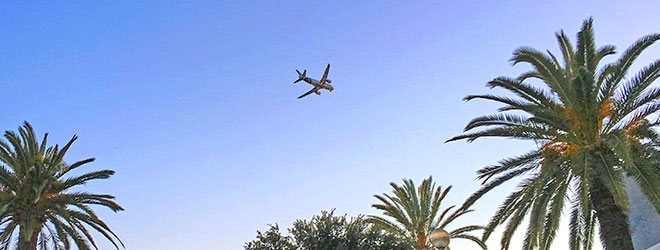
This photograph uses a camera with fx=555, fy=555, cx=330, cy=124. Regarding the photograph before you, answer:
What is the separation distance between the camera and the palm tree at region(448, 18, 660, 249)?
1481 centimetres

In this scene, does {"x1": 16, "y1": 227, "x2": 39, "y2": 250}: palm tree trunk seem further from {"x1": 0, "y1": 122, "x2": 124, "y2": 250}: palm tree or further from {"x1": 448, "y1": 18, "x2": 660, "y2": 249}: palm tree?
{"x1": 448, "y1": 18, "x2": 660, "y2": 249}: palm tree

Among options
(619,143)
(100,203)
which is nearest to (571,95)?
(619,143)

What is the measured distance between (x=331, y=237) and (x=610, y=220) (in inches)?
558

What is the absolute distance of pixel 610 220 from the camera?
15016 mm

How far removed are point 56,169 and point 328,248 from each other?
12.4m

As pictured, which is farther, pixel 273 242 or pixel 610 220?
pixel 273 242

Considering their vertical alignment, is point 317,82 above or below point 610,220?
above

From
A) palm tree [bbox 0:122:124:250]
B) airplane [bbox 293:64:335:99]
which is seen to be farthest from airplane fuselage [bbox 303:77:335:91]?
palm tree [bbox 0:122:124:250]

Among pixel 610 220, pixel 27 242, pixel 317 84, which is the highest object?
pixel 317 84

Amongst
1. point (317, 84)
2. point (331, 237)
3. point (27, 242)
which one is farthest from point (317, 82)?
point (27, 242)

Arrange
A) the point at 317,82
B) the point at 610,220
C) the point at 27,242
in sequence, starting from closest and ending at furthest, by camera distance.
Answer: the point at 610,220 < the point at 27,242 < the point at 317,82

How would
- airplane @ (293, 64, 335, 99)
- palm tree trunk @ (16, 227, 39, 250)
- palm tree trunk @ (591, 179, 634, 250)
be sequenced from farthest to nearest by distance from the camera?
airplane @ (293, 64, 335, 99), palm tree trunk @ (16, 227, 39, 250), palm tree trunk @ (591, 179, 634, 250)

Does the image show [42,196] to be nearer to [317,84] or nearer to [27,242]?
[27,242]

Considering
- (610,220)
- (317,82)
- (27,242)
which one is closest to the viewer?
(610,220)
